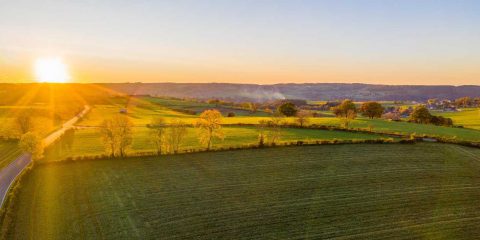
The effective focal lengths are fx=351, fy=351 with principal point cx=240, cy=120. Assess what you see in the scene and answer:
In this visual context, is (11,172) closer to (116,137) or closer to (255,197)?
(116,137)

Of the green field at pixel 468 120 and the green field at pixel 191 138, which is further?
the green field at pixel 468 120

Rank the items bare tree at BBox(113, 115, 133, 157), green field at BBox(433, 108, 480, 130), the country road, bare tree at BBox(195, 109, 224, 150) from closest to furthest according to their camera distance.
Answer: the country road
bare tree at BBox(113, 115, 133, 157)
bare tree at BBox(195, 109, 224, 150)
green field at BBox(433, 108, 480, 130)

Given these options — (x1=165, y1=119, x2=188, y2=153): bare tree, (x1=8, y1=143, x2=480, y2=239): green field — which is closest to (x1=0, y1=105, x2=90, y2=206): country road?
(x1=8, y1=143, x2=480, y2=239): green field

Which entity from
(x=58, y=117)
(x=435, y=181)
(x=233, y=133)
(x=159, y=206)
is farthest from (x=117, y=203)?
(x=58, y=117)

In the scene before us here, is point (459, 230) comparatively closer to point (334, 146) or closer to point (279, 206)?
point (279, 206)

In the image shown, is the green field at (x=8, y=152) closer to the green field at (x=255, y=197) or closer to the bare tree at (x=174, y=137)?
the green field at (x=255, y=197)

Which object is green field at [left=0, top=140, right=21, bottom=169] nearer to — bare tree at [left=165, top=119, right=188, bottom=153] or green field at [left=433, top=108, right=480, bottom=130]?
bare tree at [left=165, top=119, right=188, bottom=153]

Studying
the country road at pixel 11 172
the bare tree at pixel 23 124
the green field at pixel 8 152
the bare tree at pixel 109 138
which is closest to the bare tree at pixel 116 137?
the bare tree at pixel 109 138
